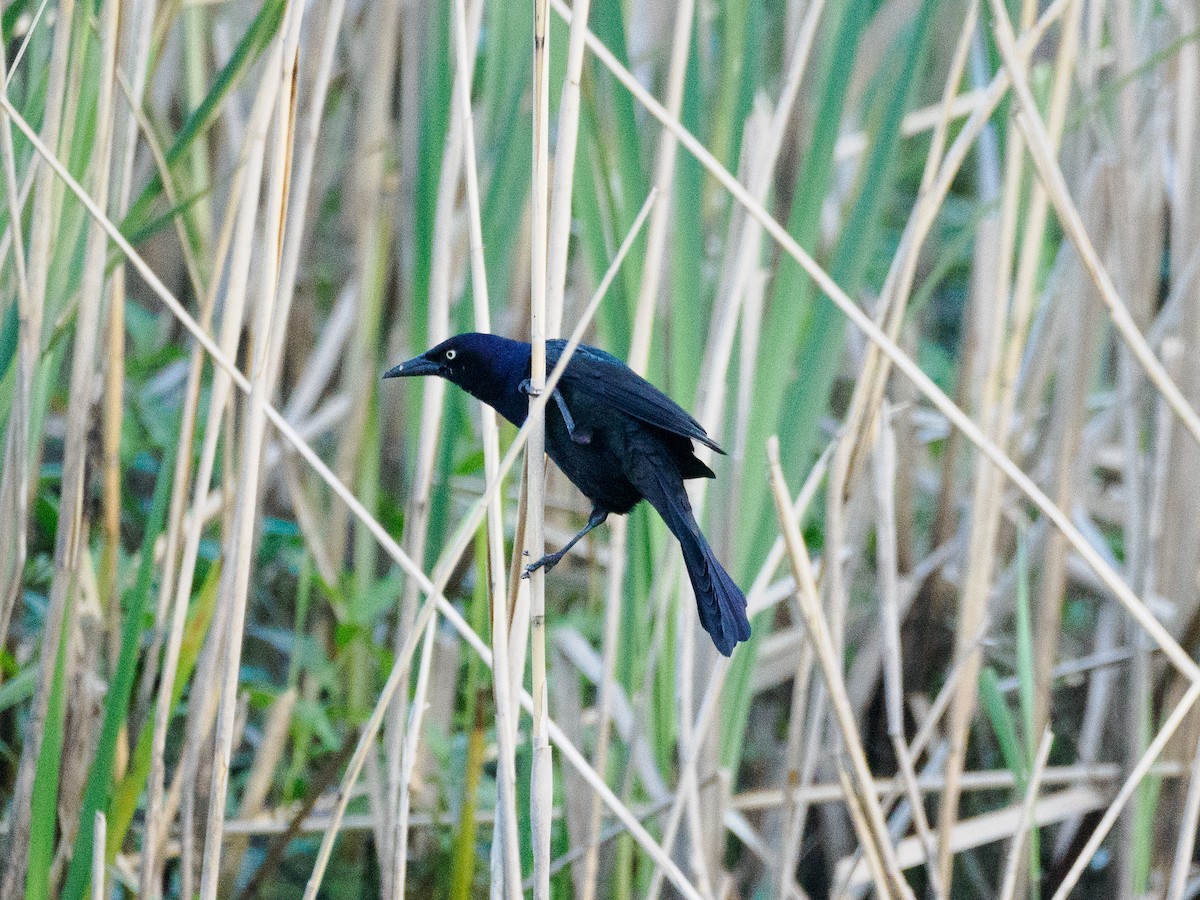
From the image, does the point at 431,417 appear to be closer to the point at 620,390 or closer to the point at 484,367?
the point at 484,367

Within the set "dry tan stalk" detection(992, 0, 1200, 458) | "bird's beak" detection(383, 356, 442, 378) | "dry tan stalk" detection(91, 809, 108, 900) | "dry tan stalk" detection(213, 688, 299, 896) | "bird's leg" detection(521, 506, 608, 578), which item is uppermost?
"dry tan stalk" detection(992, 0, 1200, 458)

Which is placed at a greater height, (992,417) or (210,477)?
(992,417)

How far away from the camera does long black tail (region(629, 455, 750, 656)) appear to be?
139 cm

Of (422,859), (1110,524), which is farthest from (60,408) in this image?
(1110,524)

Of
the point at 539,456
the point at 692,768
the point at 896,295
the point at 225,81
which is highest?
the point at 225,81

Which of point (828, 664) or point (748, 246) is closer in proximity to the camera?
point (828, 664)

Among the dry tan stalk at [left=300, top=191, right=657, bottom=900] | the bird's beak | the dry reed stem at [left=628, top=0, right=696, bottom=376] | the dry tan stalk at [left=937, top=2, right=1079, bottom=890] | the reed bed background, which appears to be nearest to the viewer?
the dry tan stalk at [left=300, top=191, right=657, bottom=900]

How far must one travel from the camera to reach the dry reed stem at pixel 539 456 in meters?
1.25

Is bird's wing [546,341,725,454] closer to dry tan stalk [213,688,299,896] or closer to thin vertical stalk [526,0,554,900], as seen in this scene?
thin vertical stalk [526,0,554,900]

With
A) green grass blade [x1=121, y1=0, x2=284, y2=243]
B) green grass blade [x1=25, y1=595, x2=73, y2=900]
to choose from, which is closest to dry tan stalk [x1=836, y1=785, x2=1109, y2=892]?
green grass blade [x1=25, y1=595, x2=73, y2=900]

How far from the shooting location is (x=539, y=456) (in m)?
1.32

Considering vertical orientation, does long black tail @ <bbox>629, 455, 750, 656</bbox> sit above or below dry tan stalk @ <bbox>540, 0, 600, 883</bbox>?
below

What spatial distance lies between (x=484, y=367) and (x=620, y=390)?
17 centimetres

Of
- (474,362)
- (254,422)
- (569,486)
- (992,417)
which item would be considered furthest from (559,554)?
(569,486)
